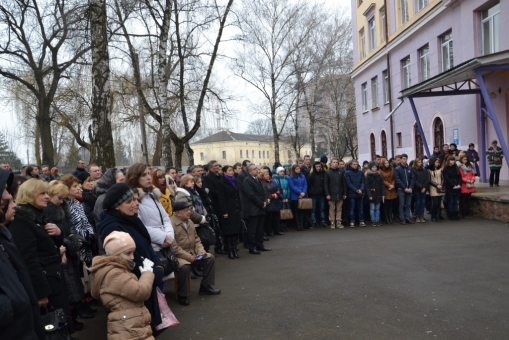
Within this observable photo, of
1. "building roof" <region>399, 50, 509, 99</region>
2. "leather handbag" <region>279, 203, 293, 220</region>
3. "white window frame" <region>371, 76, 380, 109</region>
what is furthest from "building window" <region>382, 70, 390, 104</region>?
"leather handbag" <region>279, 203, 293, 220</region>

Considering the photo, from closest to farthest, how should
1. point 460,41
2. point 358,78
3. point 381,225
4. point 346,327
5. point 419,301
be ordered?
point 346,327
point 419,301
point 381,225
point 460,41
point 358,78

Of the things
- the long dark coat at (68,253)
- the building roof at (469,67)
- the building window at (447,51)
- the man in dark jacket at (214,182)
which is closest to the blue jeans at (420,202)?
the building roof at (469,67)

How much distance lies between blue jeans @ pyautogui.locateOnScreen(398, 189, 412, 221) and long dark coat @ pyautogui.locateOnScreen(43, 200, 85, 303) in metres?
9.82

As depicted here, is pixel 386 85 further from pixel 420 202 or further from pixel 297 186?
pixel 297 186

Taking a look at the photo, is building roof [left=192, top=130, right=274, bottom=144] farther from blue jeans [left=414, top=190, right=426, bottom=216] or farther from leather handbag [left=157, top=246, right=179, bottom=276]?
leather handbag [left=157, top=246, right=179, bottom=276]

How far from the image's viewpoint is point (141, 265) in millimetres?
4273

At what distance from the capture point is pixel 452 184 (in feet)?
41.8

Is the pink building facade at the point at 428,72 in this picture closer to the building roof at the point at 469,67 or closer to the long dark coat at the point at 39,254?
the building roof at the point at 469,67

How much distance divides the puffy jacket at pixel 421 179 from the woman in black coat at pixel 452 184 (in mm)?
553

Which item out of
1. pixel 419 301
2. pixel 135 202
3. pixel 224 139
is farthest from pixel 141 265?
pixel 224 139

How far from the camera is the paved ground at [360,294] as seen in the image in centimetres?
504

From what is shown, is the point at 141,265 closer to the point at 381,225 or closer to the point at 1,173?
the point at 1,173

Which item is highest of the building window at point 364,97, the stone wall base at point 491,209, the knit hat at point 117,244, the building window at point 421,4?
the building window at point 421,4

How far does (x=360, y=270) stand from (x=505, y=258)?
2.68m
